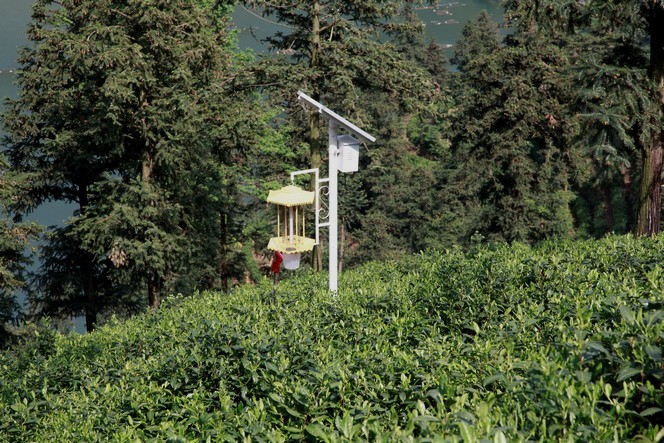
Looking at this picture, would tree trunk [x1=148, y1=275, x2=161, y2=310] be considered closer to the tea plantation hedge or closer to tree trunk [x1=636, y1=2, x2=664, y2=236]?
the tea plantation hedge

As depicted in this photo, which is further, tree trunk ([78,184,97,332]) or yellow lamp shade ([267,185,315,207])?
tree trunk ([78,184,97,332])

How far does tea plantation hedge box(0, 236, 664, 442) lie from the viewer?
9.94 feet

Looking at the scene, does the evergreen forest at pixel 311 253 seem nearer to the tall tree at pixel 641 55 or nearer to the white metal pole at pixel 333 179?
the tall tree at pixel 641 55

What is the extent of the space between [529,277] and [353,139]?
4.31 metres

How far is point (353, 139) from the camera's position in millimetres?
10023

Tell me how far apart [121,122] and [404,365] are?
624 inches

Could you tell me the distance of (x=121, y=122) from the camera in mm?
18281

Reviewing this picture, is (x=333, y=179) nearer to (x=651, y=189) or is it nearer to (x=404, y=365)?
(x=404, y=365)

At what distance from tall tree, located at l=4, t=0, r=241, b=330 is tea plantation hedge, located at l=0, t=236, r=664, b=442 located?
9.55 m

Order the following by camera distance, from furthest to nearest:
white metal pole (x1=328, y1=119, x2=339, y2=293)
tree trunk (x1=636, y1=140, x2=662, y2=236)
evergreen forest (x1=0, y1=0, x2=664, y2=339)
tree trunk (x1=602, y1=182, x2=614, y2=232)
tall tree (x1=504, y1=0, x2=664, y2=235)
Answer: tree trunk (x1=602, y1=182, x2=614, y2=232) → evergreen forest (x1=0, y1=0, x2=664, y2=339) → tree trunk (x1=636, y1=140, x2=662, y2=236) → tall tree (x1=504, y1=0, x2=664, y2=235) → white metal pole (x1=328, y1=119, x2=339, y2=293)

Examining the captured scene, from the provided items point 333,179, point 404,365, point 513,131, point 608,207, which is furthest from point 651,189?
point 608,207

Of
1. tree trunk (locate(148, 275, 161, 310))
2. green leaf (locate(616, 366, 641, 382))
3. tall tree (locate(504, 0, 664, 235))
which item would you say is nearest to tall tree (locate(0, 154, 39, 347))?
tree trunk (locate(148, 275, 161, 310))

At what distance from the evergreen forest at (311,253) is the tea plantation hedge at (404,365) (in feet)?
0.09

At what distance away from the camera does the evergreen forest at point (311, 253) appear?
145 inches
